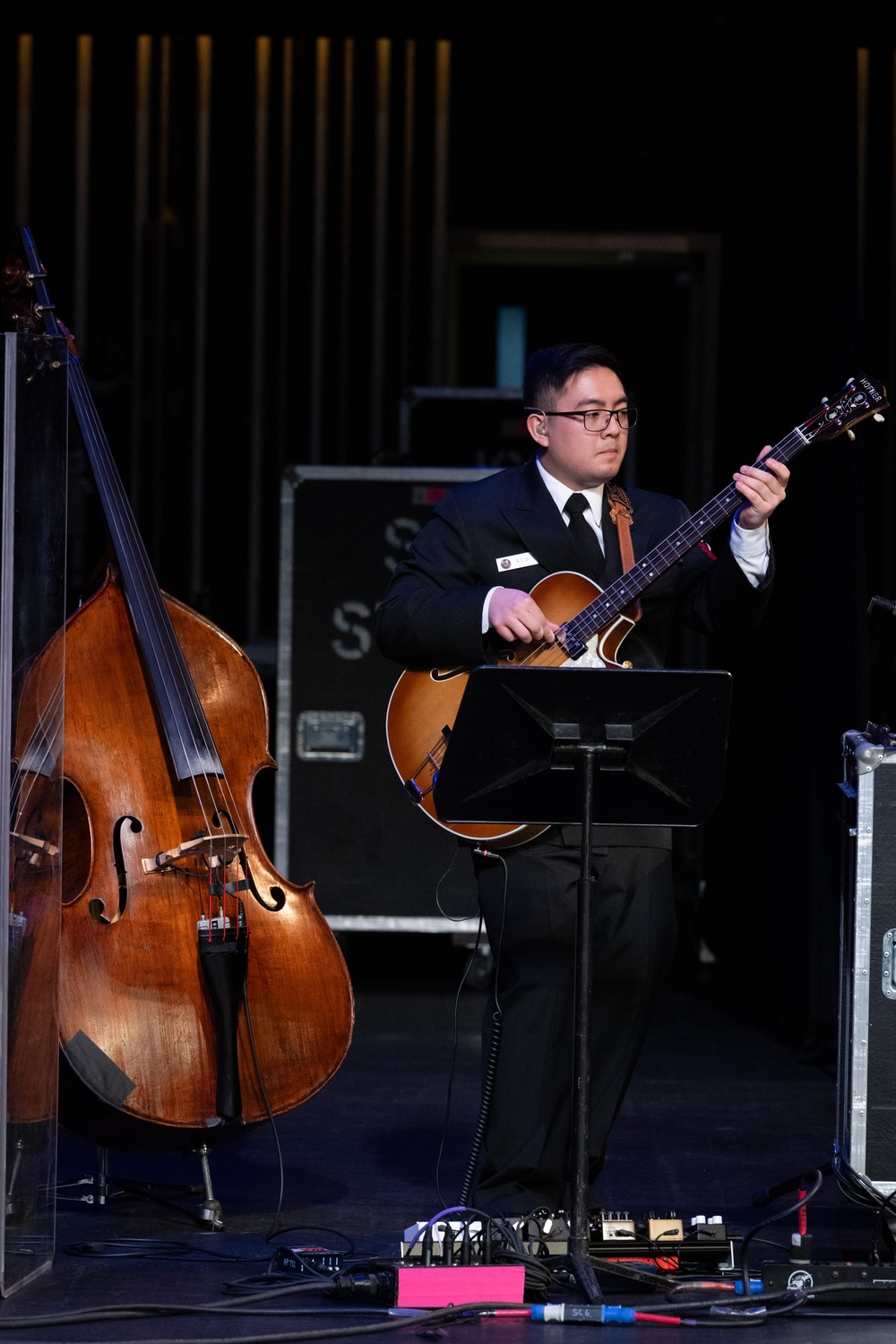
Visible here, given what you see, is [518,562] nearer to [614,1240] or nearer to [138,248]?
[614,1240]

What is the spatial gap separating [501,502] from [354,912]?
2.61 metres

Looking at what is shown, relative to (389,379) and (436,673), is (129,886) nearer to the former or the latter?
(436,673)

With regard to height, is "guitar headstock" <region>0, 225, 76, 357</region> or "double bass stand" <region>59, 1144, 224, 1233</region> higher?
"guitar headstock" <region>0, 225, 76, 357</region>

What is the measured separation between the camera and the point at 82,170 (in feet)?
23.1

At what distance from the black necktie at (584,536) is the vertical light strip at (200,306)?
3.90 m

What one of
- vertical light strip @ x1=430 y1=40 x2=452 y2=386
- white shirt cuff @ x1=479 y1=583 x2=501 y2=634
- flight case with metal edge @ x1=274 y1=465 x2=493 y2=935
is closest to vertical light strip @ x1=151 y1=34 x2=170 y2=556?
vertical light strip @ x1=430 y1=40 x2=452 y2=386

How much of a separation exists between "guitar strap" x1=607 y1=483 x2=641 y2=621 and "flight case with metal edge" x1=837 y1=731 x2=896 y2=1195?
0.56 m

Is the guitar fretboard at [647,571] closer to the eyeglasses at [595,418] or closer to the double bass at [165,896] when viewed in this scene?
the eyeglasses at [595,418]

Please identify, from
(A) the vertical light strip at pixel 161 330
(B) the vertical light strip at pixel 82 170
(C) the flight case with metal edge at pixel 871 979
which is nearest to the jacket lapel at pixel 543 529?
(C) the flight case with metal edge at pixel 871 979

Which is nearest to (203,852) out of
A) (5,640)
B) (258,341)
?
(5,640)

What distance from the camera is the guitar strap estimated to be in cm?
327

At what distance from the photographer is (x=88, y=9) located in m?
6.62

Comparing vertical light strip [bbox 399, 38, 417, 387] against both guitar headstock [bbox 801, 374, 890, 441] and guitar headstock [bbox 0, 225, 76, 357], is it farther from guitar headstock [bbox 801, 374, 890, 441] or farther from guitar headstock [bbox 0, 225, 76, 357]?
guitar headstock [bbox 801, 374, 890, 441]

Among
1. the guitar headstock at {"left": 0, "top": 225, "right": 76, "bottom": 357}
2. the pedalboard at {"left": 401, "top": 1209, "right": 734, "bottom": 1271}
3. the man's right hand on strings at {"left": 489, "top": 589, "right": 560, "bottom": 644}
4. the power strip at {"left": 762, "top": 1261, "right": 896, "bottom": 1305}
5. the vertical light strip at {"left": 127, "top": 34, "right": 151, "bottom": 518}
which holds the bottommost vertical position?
the power strip at {"left": 762, "top": 1261, "right": 896, "bottom": 1305}
